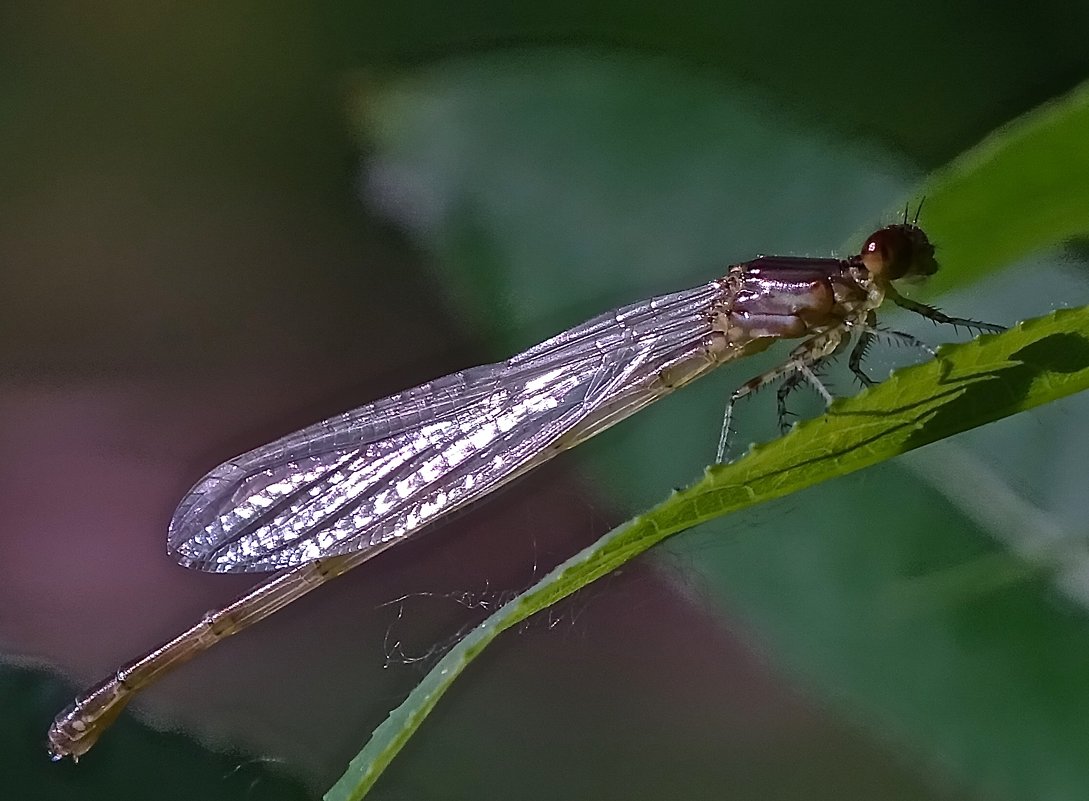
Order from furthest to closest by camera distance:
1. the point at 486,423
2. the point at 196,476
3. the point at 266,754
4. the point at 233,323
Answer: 1. the point at 233,323
2. the point at 196,476
3. the point at 266,754
4. the point at 486,423

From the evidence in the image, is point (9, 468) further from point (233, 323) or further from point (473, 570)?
point (473, 570)

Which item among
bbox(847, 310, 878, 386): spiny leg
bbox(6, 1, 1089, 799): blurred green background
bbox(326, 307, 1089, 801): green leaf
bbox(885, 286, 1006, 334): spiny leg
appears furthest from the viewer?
bbox(6, 1, 1089, 799): blurred green background

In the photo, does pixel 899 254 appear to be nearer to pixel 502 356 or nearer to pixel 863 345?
pixel 863 345

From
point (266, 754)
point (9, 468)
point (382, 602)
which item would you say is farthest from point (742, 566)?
point (9, 468)

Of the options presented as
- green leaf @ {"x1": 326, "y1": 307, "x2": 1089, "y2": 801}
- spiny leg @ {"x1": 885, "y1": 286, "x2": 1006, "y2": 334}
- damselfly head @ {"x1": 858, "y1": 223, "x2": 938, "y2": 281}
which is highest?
damselfly head @ {"x1": 858, "y1": 223, "x2": 938, "y2": 281}

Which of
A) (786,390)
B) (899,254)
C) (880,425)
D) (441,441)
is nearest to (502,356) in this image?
(441,441)

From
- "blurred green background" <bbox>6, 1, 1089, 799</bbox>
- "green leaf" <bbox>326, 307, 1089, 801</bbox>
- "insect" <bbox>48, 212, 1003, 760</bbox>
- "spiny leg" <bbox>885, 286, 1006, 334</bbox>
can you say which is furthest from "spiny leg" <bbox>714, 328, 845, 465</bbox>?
"green leaf" <bbox>326, 307, 1089, 801</bbox>

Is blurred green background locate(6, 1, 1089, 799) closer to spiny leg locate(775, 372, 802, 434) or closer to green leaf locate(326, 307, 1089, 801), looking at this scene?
spiny leg locate(775, 372, 802, 434)
